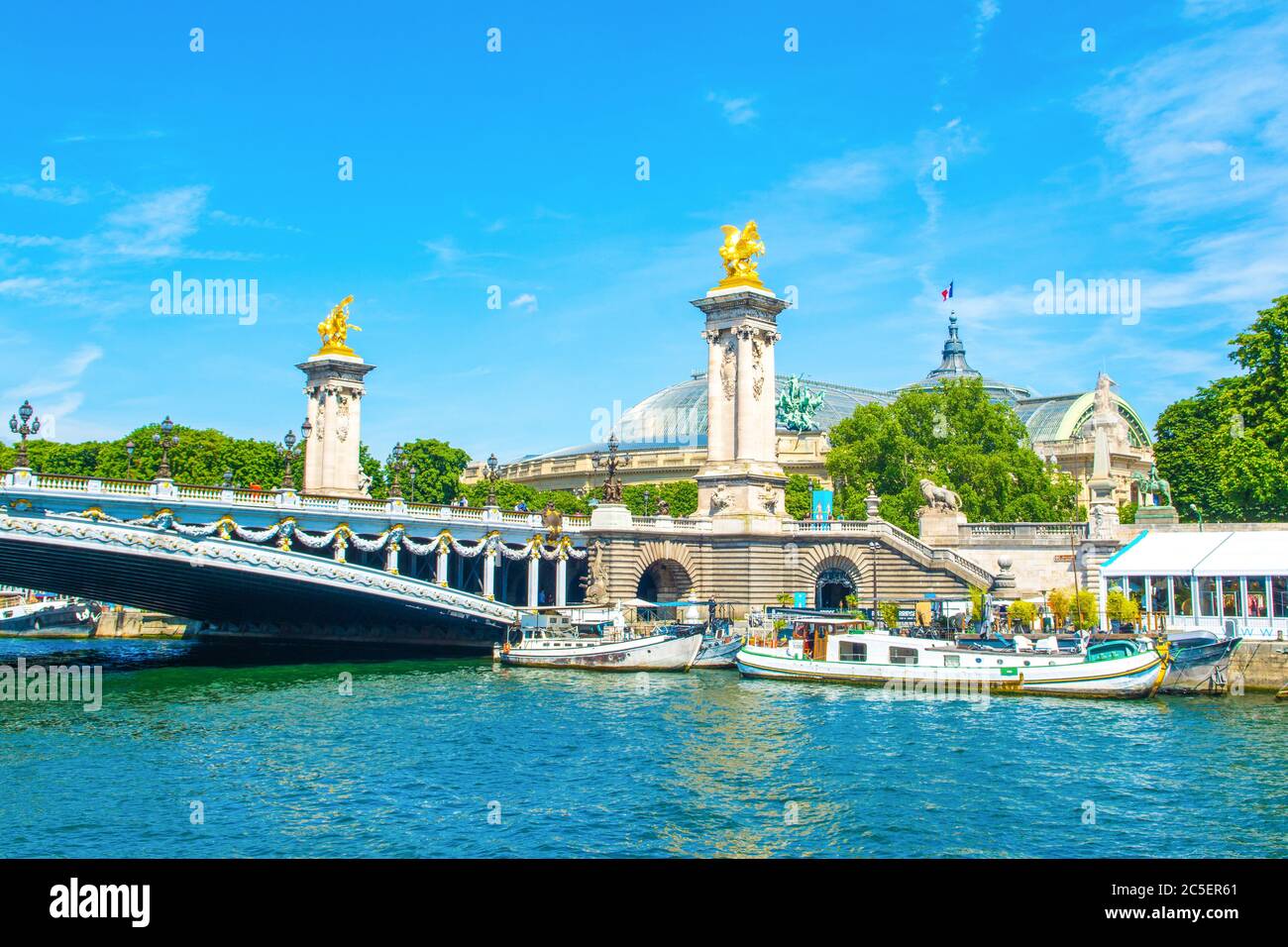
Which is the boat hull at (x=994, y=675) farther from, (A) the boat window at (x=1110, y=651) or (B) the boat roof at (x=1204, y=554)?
(B) the boat roof at (x=1204, y=554)

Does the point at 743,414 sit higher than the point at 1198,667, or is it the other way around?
the point at 743,414

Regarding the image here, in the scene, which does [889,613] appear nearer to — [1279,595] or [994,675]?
[994,675]

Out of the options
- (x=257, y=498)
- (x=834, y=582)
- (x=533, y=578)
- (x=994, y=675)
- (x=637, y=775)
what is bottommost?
(x=637, y=775)

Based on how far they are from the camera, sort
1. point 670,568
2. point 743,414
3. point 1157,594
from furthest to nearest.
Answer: point 670,568, point 743,414, point 1157,594

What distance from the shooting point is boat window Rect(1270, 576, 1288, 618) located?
51281 millimetres

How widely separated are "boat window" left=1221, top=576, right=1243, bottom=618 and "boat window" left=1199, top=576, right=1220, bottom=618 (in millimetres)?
427

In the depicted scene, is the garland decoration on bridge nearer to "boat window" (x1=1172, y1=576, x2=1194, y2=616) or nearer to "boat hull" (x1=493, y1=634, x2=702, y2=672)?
"boat hull" (x1=493, y1=634, x2=702, y2=672)

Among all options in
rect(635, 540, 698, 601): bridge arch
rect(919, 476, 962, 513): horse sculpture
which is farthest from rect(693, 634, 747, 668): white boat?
rect(919, 476, 962, 513): horse sculpture

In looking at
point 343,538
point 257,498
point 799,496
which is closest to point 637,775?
point 257,498

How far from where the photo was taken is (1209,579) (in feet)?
178

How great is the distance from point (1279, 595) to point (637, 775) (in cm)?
3542

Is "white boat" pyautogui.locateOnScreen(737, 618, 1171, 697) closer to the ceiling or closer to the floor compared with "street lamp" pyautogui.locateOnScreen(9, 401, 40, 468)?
closer to the floor
